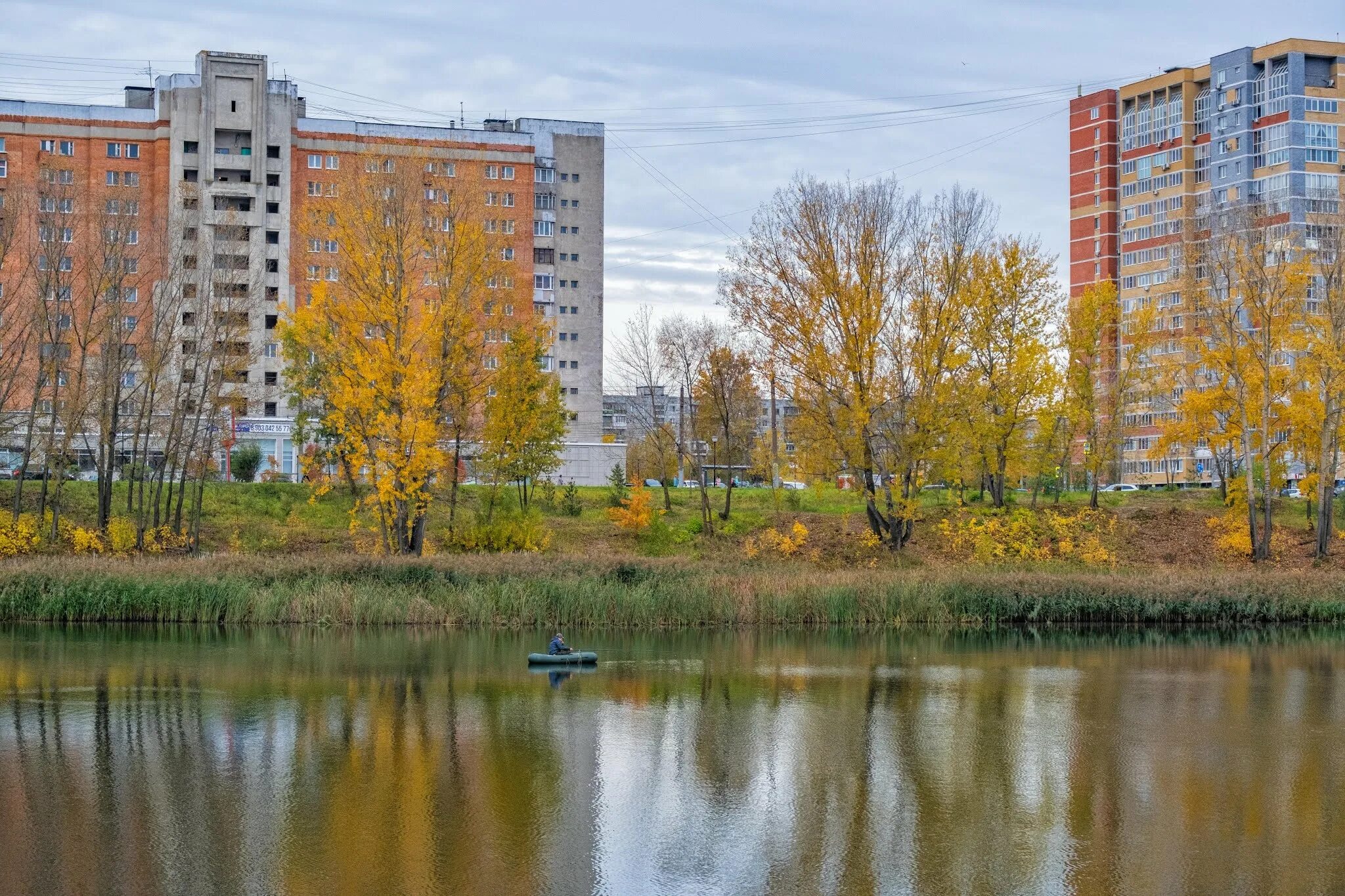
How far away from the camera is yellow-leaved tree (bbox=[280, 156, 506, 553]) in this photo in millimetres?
43000

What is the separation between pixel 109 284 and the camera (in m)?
49.8

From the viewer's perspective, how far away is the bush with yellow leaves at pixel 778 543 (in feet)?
167

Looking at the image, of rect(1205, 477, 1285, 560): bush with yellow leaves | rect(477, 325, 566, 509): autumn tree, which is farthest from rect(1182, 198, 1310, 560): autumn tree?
rect(477, 325, 566, 509): autumn tree

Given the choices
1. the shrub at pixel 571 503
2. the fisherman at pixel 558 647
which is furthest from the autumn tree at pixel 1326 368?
the fisherman at pixel 558 647

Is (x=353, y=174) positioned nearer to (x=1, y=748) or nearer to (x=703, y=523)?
(x=703, y=523)

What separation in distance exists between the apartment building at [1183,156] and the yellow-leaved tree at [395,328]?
2344 inches

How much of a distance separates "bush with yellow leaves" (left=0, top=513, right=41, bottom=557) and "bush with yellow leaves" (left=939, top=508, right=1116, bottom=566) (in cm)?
3263

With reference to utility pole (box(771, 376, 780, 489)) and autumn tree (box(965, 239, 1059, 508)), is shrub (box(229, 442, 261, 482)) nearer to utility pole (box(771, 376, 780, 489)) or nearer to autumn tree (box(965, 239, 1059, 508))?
utility pole (box(771, 376, 780, 489))

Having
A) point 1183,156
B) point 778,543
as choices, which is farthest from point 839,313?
point 1183,156

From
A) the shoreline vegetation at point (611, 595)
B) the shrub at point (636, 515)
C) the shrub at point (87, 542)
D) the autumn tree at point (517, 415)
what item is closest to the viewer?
the shoreline vegetation at point (611, 595)

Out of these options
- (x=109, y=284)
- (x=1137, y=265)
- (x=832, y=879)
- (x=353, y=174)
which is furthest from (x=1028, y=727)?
(x=1137, y=265)

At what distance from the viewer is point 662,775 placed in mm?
17062

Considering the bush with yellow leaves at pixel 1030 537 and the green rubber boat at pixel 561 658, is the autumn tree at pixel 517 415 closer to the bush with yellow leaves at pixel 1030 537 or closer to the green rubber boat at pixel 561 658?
the bush with yellow leaves at pixel 1030 537

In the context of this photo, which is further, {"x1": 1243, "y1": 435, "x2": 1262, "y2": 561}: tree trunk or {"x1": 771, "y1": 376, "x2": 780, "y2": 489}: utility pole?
{"x1": 771, "y1": 376, "x2": 780, "y2": 489}: utility pole
